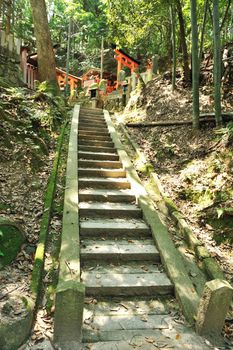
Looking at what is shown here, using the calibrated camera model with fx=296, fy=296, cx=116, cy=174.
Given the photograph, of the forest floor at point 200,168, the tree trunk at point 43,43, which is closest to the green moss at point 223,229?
the forest floor at point 200,168

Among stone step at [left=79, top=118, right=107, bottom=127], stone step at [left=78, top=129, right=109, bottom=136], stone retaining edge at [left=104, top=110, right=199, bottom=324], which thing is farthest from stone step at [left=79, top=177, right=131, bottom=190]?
stone step at [left=79, top=118, right=107, bottom=127]

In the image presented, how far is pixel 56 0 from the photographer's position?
1393 inches

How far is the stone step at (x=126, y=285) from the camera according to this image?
160 inches

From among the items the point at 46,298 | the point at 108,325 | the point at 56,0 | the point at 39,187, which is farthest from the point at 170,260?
the point at 56,0

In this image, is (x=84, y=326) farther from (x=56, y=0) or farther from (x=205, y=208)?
(x=56, y=0)

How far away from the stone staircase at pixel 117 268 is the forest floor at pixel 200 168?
3.22 feet

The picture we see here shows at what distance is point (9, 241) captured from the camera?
4.20m

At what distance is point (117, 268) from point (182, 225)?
1595mm

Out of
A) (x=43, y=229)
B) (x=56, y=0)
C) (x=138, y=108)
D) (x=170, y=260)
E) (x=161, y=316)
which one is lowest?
(x=161, y=316)

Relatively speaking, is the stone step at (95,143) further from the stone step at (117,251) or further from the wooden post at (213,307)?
the wooden post at (213,307)

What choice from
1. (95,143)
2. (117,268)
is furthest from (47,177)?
(117,268)

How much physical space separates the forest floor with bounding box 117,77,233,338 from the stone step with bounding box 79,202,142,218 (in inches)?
42.1

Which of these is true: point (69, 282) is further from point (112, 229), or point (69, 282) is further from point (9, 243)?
point (112, 229)

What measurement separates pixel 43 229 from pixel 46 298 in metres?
1.26
